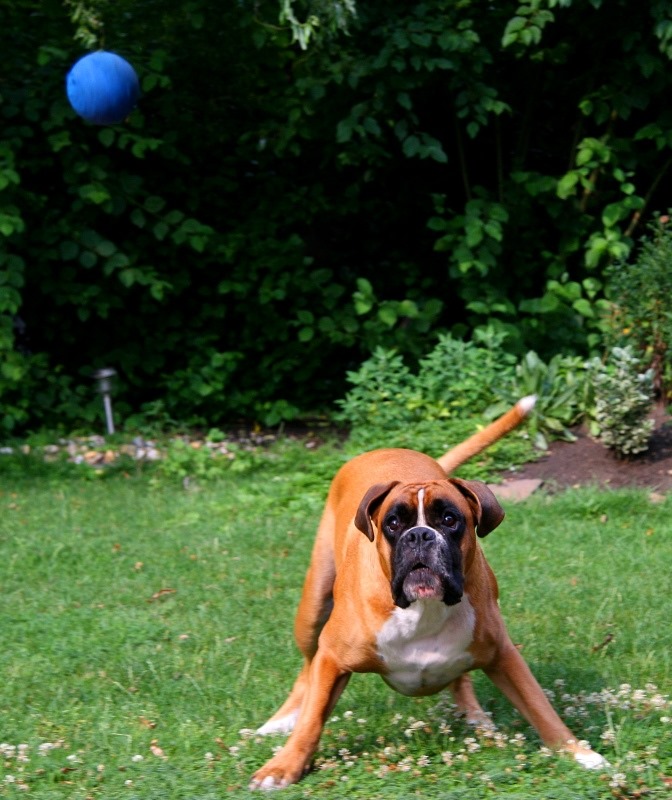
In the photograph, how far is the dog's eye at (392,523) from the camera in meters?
3.49

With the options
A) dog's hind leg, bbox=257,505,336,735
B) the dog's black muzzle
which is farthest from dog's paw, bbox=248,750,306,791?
the dog's black muzzle

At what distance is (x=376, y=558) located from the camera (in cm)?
367

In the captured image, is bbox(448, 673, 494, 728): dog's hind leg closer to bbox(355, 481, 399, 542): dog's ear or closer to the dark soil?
bbox(355, 481, 399, 542): dog's ear

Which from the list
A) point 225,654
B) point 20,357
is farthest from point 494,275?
point 225,654

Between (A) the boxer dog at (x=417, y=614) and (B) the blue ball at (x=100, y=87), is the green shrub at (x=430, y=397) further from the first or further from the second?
(A) the boxer dog at (x=417, y=614)

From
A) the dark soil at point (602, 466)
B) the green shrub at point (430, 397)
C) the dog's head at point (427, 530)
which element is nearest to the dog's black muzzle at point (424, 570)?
the dog's head at point (427, 530)

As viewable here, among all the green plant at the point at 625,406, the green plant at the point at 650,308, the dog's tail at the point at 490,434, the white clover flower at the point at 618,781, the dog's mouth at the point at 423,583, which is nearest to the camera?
the dog's mouth at the point at 423,583

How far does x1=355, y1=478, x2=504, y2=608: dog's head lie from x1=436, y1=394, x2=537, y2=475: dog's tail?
2.51 feet

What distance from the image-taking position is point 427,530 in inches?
135

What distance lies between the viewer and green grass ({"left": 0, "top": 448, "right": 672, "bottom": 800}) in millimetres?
3711

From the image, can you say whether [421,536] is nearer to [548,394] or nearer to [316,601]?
[316,601]

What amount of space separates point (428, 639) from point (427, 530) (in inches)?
15.2

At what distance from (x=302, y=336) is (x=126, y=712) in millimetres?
5241

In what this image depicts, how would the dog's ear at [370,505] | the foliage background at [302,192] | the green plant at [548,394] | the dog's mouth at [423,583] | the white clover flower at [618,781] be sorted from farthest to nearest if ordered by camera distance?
the foliage background at [302,192]
the green plant at [548,394]
the dog's ear at [370,505]
the white clover flower at [618,781]
the dog's mouth at [423,583]
